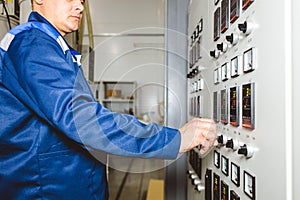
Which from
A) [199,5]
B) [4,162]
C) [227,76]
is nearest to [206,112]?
[227,76]

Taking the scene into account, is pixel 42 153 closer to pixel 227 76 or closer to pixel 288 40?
pixel 227 76

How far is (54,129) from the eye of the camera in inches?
36.6

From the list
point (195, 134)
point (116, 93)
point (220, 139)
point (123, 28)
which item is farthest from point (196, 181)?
point (123, 28)

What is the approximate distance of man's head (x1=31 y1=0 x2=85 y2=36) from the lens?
3.46 ft

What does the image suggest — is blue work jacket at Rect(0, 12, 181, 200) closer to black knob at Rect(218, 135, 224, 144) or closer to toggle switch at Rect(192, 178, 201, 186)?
black knob at Rect(218, 135, 224, 144)

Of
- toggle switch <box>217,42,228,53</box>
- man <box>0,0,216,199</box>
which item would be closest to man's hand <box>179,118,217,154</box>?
man <box>0,0,216,199</box>

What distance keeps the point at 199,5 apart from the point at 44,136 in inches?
37.6

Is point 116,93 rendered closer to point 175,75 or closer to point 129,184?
point 129,184

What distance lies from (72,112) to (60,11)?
45 centimetres

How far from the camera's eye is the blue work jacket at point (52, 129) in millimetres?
799

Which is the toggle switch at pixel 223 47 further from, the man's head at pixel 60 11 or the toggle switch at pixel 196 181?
the toggle switch at pixel 196 181

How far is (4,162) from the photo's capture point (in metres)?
0.93

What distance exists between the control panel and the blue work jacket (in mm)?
190

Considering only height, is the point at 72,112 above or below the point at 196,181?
above
